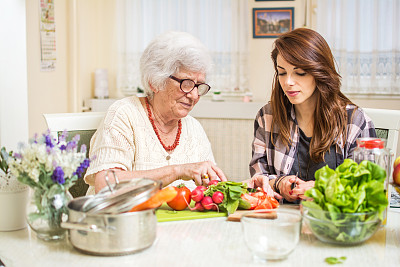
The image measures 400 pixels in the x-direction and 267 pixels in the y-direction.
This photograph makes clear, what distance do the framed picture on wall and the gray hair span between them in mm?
2120

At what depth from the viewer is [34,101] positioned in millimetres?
3414

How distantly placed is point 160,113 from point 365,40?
2.46m

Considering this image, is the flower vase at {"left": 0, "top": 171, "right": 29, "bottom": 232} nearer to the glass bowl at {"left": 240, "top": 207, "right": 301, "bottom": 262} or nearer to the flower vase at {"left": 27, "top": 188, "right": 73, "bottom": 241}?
the flower vase at {"left": 27, "top": 188, "right": 73, "bottom": 241}

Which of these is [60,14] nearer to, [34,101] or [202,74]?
[34,101]

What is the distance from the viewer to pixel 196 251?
1.15 meters

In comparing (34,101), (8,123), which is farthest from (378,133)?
(34,101)

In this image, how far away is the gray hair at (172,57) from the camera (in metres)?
1.98

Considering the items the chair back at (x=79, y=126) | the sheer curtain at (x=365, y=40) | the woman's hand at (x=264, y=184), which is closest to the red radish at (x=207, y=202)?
the woman's hand at (x=264, y=184)

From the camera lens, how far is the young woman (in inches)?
71.7

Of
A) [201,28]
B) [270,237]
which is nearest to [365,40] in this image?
[201,28]

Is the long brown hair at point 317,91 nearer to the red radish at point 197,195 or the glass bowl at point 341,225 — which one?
the red radish at point 197,195

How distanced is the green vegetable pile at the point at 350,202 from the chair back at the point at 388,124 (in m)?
0.87

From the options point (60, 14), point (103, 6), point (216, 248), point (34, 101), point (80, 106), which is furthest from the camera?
point (103, 6)

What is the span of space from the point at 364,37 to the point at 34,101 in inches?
105
